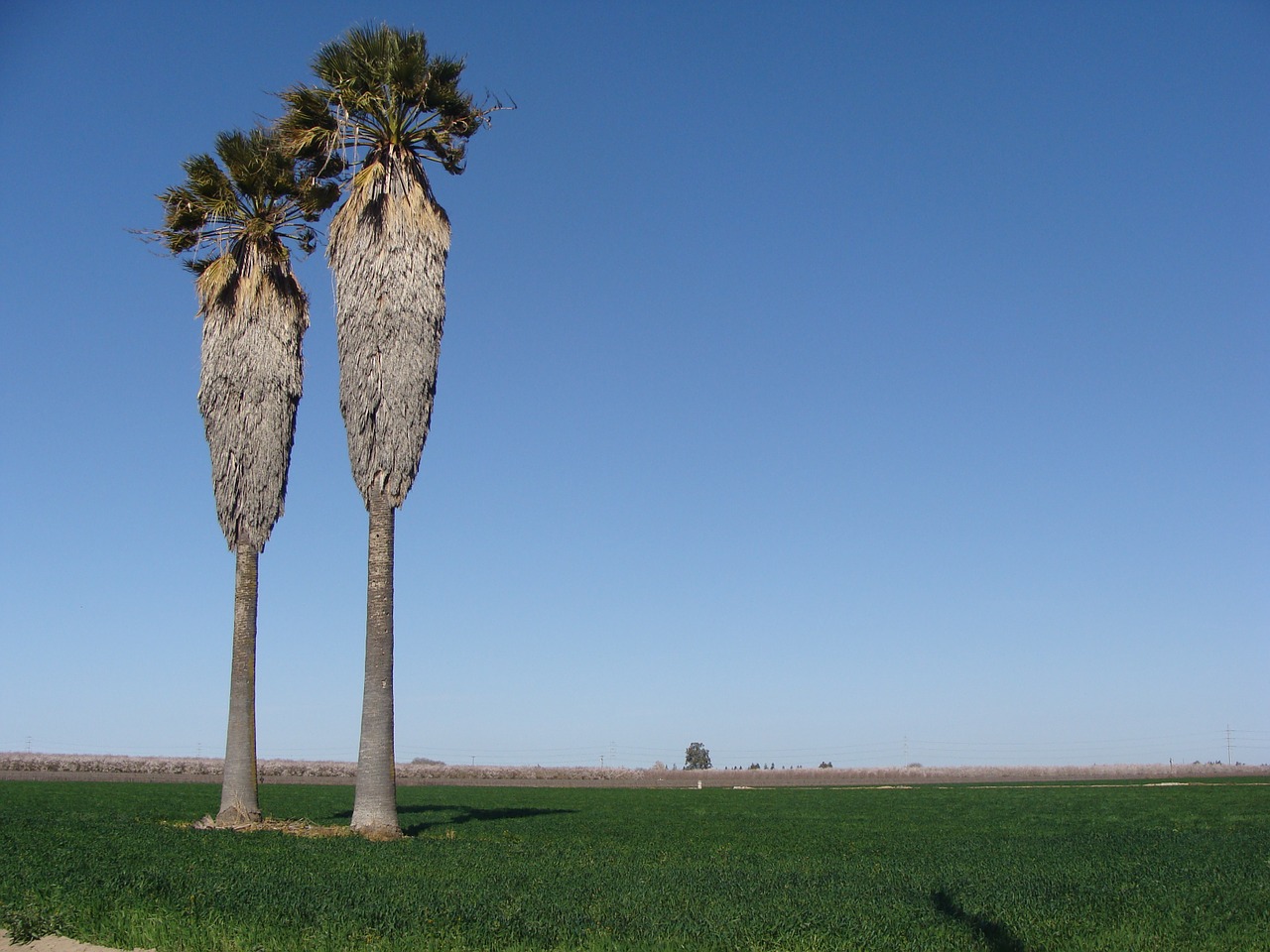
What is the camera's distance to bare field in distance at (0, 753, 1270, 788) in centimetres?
8575

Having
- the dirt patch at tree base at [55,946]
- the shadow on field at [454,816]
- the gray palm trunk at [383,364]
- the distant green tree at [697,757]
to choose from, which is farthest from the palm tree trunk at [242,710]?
the distant green tree at [697,757]

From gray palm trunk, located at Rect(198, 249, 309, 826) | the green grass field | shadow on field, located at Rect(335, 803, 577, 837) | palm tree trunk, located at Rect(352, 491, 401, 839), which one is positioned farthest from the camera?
shadow on field, located at Rect(335, 803, 577, 837)

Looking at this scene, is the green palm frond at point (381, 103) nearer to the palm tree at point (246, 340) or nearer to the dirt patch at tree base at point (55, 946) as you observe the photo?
the palm tree at point (246, 340)

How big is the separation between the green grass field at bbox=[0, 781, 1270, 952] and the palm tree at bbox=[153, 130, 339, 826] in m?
6.98

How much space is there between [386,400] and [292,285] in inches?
242

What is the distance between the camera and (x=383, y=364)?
82.1 feet

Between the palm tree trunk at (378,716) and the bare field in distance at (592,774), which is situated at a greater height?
the palm tree trunk at (378,716)

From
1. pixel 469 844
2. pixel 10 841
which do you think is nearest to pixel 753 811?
pixel 469 844

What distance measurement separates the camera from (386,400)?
2491cm

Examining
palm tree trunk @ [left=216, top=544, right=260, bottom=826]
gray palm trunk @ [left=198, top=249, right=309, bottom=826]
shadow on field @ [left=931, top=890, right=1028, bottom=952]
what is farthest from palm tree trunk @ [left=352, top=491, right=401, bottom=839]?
shadow on field @ [left=931, top=890, right=1028, bottom=952]

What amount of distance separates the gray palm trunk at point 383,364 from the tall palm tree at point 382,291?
0.02 m

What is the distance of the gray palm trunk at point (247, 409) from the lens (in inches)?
1069

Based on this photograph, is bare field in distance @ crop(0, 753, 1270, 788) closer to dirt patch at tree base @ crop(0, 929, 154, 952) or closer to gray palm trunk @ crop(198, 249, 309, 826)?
gray palm trunk @ crop(198, 249, 309, 826)

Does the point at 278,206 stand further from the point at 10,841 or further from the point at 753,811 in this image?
the point at 753,811
